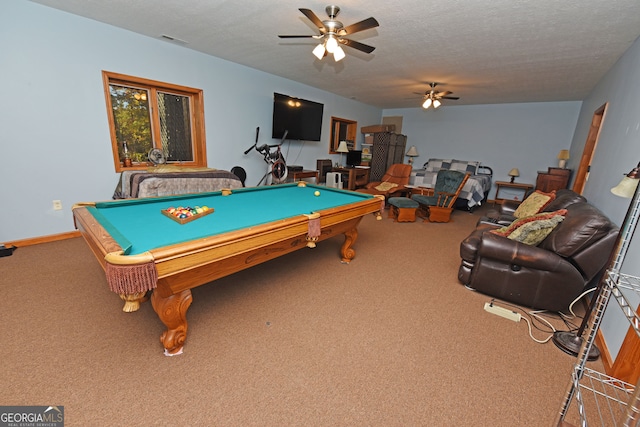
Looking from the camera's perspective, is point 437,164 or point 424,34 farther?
point 437,164

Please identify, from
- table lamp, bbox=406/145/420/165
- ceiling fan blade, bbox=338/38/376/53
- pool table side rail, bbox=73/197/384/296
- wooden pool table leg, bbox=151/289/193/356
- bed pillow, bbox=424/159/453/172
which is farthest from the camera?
table lamp, bbox=406/145/420/165

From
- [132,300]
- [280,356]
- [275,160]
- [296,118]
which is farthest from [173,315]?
[296,118]

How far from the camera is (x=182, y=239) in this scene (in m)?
1.49

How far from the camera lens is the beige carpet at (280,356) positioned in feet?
4.32

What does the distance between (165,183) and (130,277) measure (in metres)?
2.38

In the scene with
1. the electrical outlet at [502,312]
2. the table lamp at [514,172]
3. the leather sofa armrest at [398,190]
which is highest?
the table lamp at [514,172]

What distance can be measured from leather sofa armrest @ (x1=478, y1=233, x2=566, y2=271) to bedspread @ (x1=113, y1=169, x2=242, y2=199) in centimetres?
312

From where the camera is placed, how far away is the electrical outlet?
2.10m

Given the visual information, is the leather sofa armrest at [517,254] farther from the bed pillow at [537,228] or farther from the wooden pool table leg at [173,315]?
the wooden pool table leg at [173,315]

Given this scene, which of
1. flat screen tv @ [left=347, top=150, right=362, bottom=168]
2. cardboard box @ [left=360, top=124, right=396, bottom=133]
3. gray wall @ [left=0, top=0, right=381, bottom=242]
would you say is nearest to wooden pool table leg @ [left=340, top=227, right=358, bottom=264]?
gray wall @ [left=0, top=0, right=381, bottom=242]

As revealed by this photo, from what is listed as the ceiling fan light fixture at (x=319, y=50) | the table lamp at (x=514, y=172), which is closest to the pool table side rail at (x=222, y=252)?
the ceiling fan light fixture at (x=319, y=50)

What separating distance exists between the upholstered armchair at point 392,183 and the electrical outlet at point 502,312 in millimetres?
3477

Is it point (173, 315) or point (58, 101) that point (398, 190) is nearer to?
point (173, 315)

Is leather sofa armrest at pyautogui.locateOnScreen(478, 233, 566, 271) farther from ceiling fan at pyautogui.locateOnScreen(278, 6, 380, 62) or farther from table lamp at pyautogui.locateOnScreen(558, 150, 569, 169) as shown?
table lamp at pyautogui.locateOnScreen(558, 150, 569, 169)
